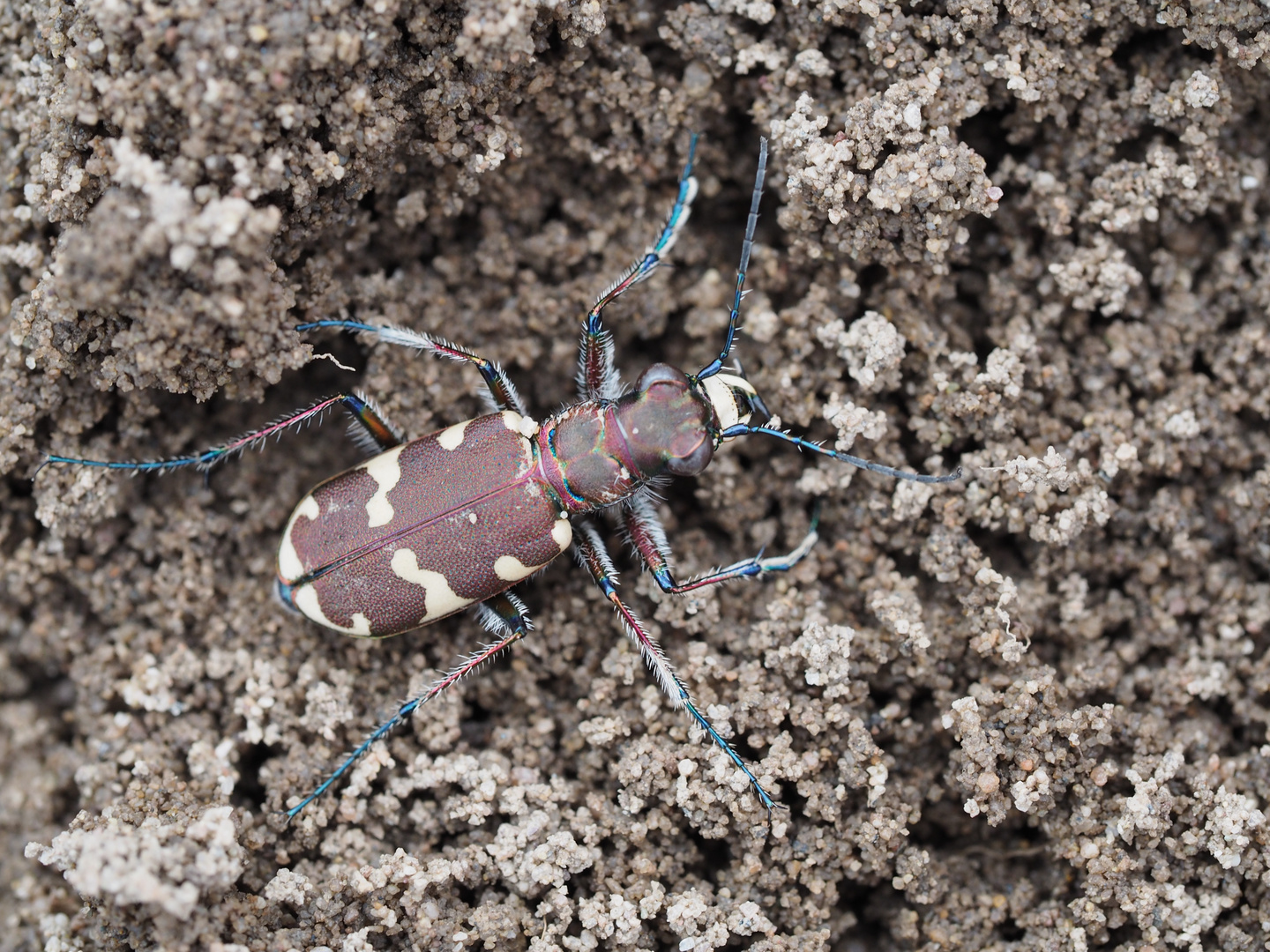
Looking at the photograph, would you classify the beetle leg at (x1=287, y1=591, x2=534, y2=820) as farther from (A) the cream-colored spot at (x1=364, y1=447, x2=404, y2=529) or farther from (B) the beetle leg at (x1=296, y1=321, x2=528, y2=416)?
(B) the beetle leg at (x1=296, y1=321, x2=528, y2=416)

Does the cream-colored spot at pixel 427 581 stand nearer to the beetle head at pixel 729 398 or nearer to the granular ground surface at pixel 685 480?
the granular ground surface at pixel 685 480

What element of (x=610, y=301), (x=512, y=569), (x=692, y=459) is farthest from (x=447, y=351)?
(x=692, y=459)

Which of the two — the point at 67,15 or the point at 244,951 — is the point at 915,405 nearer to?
the point at 244,951

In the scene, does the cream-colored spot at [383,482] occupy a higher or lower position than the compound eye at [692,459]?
higher

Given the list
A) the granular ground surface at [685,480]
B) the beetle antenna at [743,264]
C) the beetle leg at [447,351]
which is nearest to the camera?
the granular ground surface at [685,480]

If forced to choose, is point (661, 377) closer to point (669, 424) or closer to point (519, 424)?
point (669, 424)

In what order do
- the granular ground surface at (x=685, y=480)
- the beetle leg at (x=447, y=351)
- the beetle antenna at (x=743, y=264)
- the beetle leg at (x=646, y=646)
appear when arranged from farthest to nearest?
the beetle leg at (x=447, y=351) < the beetle antenna at (x=743, y=264) < the beetle leg at (x=646, y=646) < the granular ground surface at (x=685, y=480)

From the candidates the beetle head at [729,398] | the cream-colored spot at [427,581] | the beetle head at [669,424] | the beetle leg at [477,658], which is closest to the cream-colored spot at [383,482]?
the cream-colored spot at [427,581]

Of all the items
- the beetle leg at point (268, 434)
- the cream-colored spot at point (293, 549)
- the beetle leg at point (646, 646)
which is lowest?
the beetle leg at point (646, 646)
